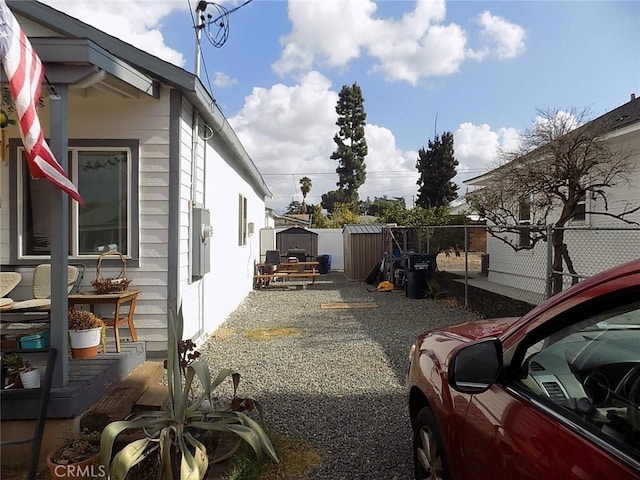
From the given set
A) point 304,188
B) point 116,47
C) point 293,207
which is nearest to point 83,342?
point 116,47

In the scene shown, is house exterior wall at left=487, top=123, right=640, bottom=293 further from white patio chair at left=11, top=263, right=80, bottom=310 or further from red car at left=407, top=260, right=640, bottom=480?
white patio chair at left=11, top=263, right=80, bottom=310

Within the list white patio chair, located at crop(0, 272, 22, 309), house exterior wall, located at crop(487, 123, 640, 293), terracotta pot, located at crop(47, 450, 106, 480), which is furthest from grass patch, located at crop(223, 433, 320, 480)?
house exterior wall, located at crop(487, 123, 640, 293)

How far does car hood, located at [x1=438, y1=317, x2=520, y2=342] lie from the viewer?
2.71 metres

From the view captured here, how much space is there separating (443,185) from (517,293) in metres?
22.7

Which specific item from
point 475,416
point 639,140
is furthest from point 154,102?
point 639,140

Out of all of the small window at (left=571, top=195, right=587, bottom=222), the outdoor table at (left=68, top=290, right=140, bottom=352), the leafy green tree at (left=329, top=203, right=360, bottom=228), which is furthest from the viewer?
the leafy green tree at (left=329, top=203, right=360, bottom=228)

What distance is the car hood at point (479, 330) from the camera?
2.71 metres

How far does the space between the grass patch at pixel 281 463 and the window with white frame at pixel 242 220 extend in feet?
25.0

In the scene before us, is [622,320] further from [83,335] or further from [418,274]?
[418,274]

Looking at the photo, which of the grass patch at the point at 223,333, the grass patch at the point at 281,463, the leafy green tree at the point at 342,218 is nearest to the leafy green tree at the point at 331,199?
the leafy green tree at the point at 342,218

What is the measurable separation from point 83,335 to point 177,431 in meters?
2.07

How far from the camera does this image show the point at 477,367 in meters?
1.82

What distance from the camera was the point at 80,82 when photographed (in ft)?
12.7

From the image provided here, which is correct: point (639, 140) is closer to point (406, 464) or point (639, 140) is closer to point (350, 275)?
point (406, 464)
